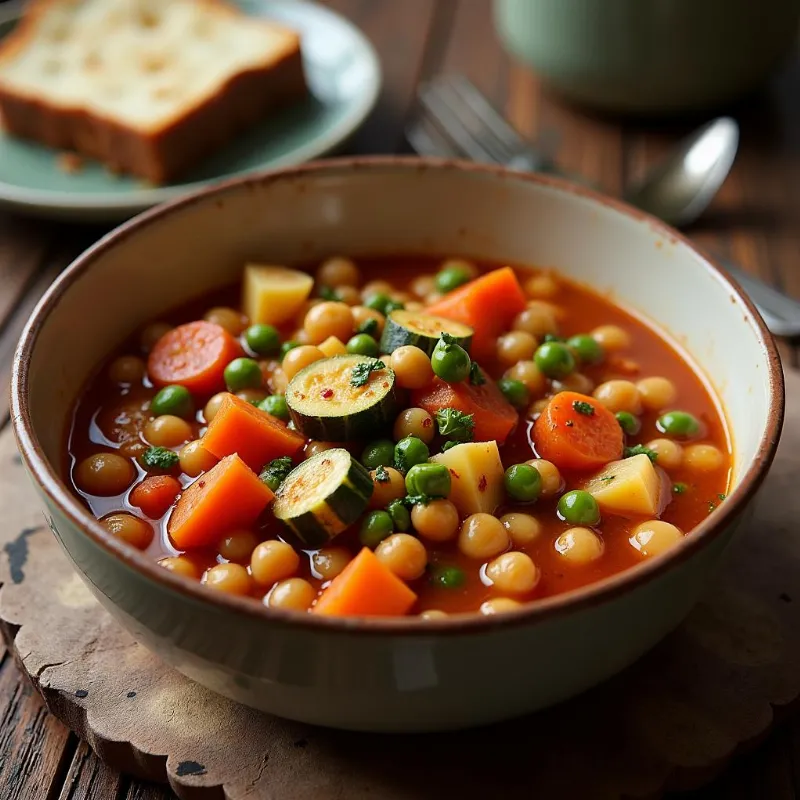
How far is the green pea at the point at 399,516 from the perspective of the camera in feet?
8.59

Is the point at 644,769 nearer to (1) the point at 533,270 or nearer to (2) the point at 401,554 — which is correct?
(2) the point at 401,554

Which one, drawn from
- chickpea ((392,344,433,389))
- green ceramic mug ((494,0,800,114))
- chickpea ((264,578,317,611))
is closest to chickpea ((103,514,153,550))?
chickpea ((264,578,317,611))

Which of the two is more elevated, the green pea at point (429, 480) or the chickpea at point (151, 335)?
the green pea at point (429, 480)

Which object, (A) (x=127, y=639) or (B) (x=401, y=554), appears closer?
(B) (x=401, y=554)

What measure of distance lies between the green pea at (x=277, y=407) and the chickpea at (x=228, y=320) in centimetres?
48

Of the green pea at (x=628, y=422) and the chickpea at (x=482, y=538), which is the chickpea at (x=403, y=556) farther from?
the green pea at (x=628, y=422)

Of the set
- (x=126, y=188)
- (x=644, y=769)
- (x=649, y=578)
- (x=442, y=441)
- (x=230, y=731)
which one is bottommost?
(x=126, y=188)

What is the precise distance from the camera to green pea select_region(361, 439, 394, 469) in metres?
2.74

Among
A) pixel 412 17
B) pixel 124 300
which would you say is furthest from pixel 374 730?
pixel 412 17

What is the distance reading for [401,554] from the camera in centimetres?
250

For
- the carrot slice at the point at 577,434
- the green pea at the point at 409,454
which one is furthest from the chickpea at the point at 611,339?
the green pea at the point at 409,454

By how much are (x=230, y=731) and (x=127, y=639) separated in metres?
0.42

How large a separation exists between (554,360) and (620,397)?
0.71 ft

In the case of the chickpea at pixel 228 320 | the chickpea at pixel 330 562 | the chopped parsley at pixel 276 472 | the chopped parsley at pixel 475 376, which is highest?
the chopped parsley at pixel 475 376
